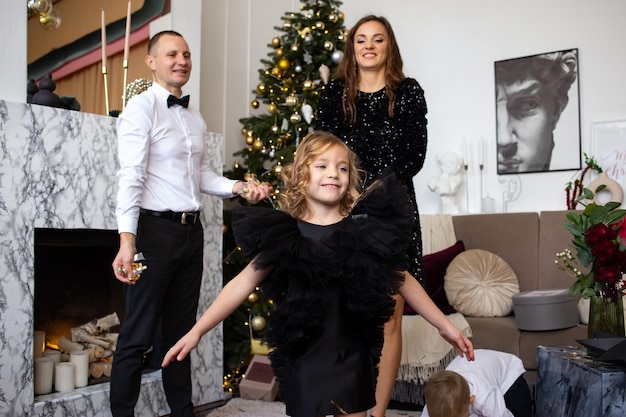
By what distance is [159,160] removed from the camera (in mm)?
2555

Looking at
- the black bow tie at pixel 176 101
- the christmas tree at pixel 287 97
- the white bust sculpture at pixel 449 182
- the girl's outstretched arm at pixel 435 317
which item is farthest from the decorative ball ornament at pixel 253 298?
the girl's outstretched arm at pixel 435 317

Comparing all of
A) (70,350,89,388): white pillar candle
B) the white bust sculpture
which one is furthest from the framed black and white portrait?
(70,350,89,388): white pillar candle

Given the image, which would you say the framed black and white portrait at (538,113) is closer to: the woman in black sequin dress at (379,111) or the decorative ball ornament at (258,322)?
the decorative ball ornament at (258,322)

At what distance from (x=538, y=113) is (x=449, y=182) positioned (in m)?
0.70

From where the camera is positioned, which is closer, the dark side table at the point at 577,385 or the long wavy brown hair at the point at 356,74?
the dark side table at the point at 577,385

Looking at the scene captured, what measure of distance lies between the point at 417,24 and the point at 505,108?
94 centimetres

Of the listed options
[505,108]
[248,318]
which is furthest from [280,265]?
[505,108]

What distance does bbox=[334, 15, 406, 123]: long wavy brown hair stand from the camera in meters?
2.54

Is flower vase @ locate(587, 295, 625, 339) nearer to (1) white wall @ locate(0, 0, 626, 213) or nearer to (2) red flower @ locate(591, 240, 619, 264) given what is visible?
(2) red flower @ locate(591, 240, 619, 264)

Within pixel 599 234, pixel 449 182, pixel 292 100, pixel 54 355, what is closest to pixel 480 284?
pixel 449 182

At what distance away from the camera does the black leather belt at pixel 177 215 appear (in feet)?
8.26

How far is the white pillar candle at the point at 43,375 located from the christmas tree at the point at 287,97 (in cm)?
139

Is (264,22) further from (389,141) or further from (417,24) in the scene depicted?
(389,141)

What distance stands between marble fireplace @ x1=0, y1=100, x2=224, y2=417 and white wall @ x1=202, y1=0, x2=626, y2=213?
5.39 feet
